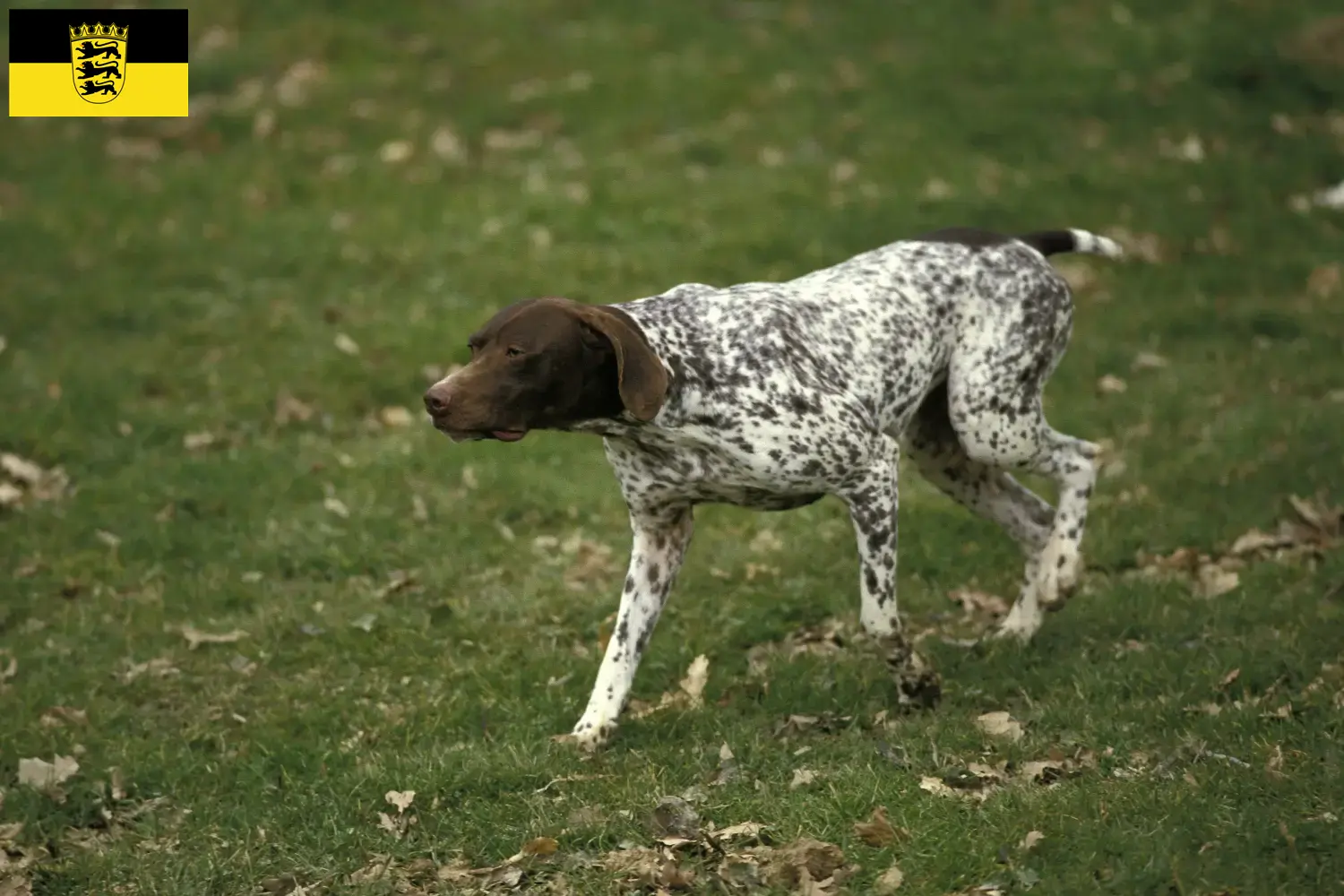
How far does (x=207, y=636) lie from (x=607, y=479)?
2683 mm

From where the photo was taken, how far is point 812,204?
12773mm

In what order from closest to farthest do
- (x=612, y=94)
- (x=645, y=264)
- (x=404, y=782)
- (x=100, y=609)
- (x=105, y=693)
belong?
1. (x=404, y=782)
2. (x=105, y=693)
3. (x=100, y=609)
4. (x=645, y=264)
5. (x=612, y=94)

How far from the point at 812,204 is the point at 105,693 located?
23.7 feet

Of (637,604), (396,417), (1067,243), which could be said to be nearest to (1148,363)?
(1067,243)

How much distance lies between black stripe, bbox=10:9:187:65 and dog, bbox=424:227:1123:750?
9566 millimetres

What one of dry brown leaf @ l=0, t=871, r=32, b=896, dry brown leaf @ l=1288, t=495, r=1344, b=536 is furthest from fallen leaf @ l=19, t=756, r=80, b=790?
dry brown leaf @ l=1288, t=495, r=1344, b=536

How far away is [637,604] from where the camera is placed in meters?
6.24

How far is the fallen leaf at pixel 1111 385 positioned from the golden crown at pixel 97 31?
8608 millimetres

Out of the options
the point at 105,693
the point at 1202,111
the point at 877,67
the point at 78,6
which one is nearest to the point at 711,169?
the point at 877,67

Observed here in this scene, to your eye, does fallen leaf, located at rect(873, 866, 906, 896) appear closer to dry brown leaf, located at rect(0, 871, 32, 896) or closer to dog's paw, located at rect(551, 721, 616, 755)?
dog's paw, located at rect(551, 721, 616, 755)

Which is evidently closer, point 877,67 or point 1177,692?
point 1177,692

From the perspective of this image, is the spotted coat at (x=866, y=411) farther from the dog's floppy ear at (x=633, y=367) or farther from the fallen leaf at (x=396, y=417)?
the fallen leaf at (x=396, y=417)

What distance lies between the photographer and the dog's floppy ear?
5.54 metres

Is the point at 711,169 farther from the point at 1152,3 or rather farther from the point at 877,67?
the point at 1152,3
